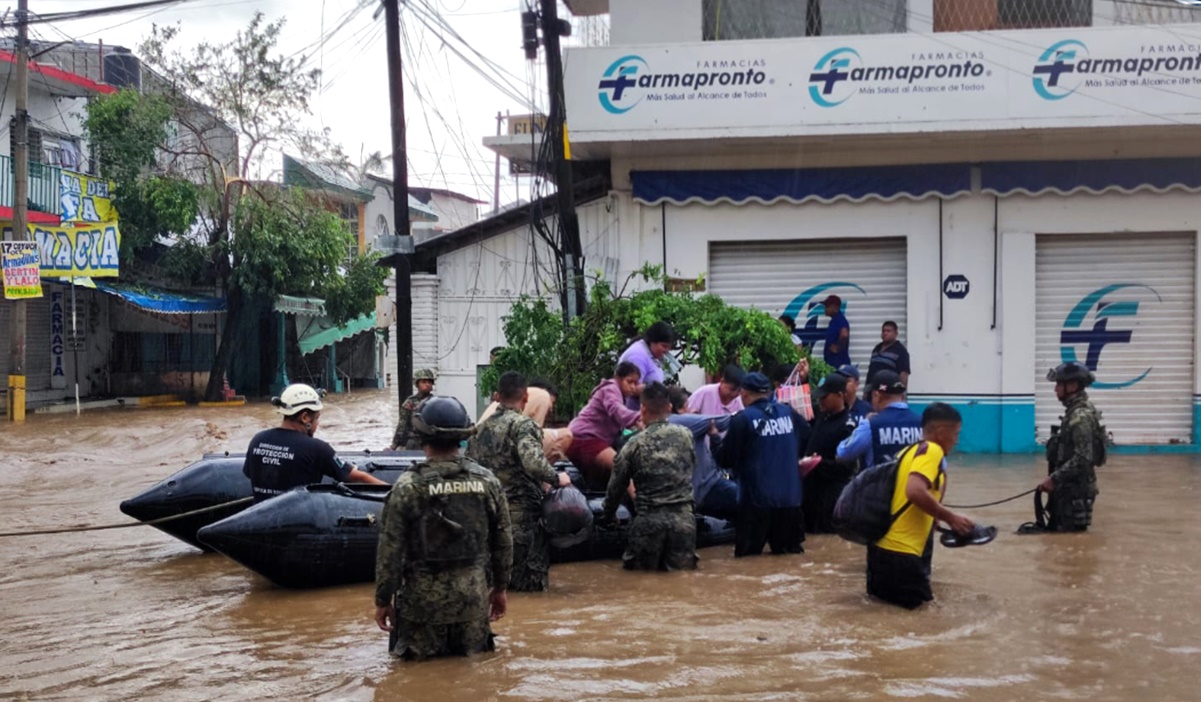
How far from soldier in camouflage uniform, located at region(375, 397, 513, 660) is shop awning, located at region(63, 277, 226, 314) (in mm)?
22034

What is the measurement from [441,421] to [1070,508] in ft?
20.1

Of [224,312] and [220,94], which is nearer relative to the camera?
[220,94]

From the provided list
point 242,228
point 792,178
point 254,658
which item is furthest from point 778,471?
point 242,228

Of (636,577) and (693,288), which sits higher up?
(693,288)

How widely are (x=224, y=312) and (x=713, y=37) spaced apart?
68.7 feet

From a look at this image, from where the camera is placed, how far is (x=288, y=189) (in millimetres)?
30703

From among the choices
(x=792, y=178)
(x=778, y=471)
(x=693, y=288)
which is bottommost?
(x=778, y=471)

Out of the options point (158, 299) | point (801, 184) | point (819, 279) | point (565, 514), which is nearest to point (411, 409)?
point (565, 514)

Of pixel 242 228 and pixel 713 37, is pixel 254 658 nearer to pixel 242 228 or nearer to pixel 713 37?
pixel 713 37

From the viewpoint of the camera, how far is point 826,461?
9469 mm

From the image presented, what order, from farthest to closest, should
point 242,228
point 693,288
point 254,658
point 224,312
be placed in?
point 224,312 → point 242,228 → point 693,288 → point 254,658

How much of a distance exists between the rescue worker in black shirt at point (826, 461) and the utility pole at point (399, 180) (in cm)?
659

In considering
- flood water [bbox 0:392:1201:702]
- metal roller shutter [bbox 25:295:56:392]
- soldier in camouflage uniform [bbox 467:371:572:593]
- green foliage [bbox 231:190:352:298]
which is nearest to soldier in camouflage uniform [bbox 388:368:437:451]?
flood water [bbox 0:392:1201:702]

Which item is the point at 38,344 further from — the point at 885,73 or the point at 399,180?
the point at 885,73
